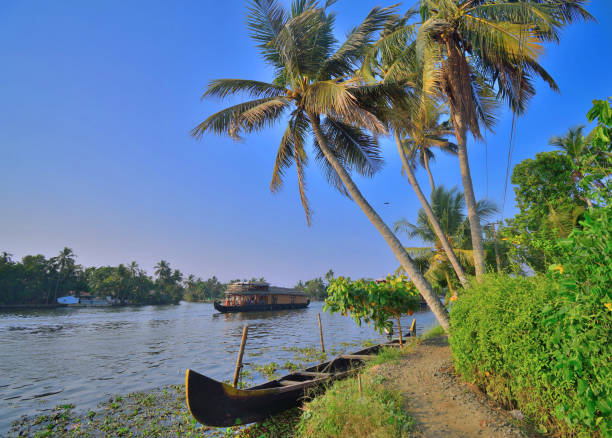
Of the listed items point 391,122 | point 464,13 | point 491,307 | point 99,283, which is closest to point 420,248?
point 391,122

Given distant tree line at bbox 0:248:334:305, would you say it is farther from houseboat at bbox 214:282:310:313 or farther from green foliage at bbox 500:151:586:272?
green foliage at bbox 500:151:586:272

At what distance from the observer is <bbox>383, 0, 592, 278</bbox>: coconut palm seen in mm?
7207

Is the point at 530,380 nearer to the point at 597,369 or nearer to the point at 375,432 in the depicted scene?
the point at 597,369

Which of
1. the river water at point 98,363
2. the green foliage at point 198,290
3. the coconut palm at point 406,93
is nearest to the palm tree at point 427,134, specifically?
the coconut palm at point 406,93

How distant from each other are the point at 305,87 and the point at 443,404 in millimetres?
8989

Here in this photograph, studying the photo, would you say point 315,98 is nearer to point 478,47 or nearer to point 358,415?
point 478,47

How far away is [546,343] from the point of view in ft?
11.1

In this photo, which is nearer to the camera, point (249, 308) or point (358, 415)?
point (358, 415)

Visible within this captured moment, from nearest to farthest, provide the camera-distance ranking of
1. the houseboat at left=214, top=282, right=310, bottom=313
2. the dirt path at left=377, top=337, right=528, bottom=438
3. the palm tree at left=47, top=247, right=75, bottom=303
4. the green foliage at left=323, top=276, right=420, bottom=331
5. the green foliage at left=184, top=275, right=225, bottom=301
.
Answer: the dirt path at left=377, top=337, right=528, bottom=438 < the green foliage at left=323, top=276, right=420, bottom=331 < the houseboat at left=214, top=282, right=310, bottom=313 < the palm tree at left=47, top=247, right=75, bottom=303 < the green foliage at left=184, top=275, right=225, bottom=301

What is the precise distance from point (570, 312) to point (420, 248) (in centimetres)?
1893

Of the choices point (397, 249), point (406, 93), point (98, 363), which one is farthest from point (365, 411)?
point (98, 363)

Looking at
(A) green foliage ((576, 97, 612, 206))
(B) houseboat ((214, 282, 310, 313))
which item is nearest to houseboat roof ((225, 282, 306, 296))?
(B) houseboat ((214, 282, 310, 313))

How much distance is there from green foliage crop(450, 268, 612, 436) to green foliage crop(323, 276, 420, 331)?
3.15 metres

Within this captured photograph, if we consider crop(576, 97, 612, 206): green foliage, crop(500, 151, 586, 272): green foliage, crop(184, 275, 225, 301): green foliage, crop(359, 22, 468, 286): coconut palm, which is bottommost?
crop(184, 275, 225, 301): green foliage
